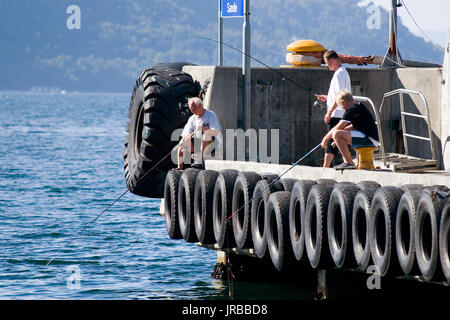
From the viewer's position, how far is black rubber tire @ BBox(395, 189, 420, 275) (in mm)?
11718

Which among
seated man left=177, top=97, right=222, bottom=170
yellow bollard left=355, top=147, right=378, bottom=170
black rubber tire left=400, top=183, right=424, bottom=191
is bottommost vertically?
black rubber tire left=400, top=183, right=424, bottom=191

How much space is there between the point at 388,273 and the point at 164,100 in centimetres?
637

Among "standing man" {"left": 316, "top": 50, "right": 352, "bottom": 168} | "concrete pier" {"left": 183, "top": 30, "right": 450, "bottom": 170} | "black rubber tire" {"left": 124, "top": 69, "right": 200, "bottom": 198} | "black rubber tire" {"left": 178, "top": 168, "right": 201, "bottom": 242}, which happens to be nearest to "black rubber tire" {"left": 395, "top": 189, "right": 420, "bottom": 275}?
"standing man" {"left": 316, "top": 50, "right": 352, "bottom": 168}

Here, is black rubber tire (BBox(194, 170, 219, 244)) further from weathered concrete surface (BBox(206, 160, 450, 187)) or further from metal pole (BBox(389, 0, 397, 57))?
metal pole (BBox(389, 0, 397, 57))

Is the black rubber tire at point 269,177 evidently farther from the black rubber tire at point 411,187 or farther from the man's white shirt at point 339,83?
the black rubber tire at point 411,187

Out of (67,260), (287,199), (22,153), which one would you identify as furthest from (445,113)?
(22,153)

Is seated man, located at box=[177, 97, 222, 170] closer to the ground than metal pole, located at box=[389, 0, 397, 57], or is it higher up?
closer to the ground

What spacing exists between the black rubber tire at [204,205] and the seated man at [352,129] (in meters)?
2.25

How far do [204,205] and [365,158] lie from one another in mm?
2622

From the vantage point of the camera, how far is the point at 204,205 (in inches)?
615

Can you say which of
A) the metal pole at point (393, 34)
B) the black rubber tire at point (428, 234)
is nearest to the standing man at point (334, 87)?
the black rubber tire at point (428, 234)

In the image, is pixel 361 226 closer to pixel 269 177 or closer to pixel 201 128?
pixel 269 177

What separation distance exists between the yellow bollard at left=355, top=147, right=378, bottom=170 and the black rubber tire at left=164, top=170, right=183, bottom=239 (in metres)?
3.33
